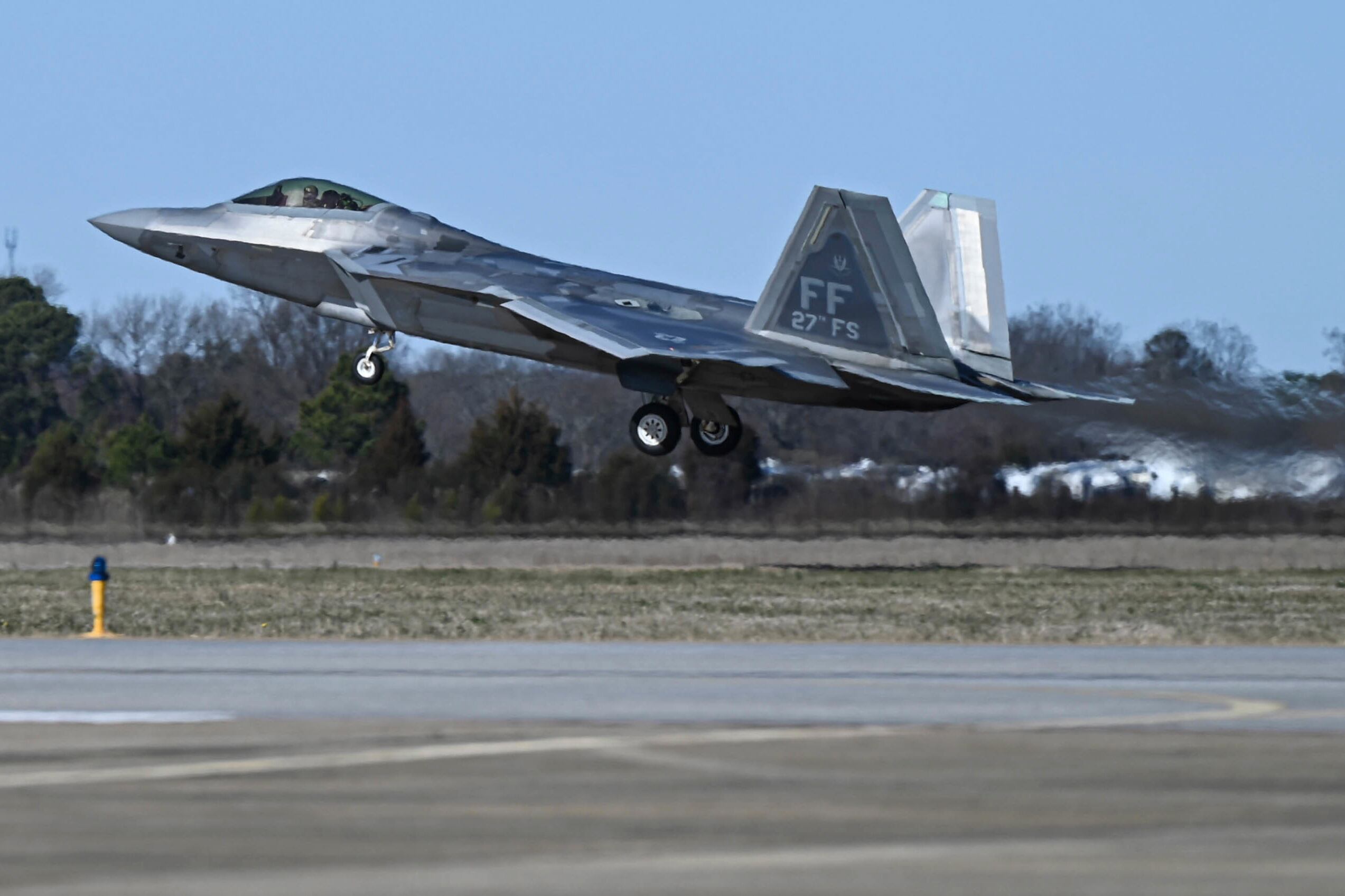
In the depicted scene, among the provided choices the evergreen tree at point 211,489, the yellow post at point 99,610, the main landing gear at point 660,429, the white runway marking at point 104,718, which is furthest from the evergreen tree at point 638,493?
the white runway marking at point 104,718

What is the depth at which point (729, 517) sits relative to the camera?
42875mm

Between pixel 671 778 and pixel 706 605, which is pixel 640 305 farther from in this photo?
pixel 671 778

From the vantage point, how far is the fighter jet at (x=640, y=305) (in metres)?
29.4

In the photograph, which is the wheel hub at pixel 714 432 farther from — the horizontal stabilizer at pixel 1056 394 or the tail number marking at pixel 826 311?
the horizontal stabilizer at pixel 1056 394

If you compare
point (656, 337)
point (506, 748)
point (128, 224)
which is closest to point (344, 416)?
point (128, 224)

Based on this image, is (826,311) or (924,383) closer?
(924,383)

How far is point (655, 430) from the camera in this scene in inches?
1183

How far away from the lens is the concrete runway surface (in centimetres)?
883

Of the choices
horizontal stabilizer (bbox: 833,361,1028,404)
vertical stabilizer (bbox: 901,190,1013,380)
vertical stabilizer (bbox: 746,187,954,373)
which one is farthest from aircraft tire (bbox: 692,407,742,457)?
vertical stabilizer (bbox: 901,190,1013,380)

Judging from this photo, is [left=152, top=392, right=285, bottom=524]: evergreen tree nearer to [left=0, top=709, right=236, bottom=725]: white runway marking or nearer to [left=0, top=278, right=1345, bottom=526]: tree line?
[left=0, top=278, right=1345, bottom=526]: tree line

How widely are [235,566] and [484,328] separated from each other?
1650 centimetres

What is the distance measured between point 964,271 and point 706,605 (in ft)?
24.0

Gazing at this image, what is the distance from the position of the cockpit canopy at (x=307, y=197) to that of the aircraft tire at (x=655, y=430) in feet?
19.3

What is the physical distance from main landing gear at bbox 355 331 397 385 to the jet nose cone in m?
4.64
